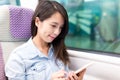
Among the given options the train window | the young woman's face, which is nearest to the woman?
the young woman's face

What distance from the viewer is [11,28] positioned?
1.19 metres

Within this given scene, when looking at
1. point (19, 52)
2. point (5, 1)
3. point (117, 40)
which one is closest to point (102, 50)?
point (117, 40)

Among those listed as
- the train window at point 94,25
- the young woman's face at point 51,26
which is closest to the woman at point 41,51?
the young woman's face at point 51,26

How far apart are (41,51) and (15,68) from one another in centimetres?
18

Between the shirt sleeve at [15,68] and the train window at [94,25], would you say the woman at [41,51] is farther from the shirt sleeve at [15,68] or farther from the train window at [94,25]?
the train window at [94,25]

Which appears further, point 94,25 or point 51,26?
point 94,25

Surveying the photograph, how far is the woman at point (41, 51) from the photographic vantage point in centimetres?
105

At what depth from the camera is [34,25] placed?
117 centimetres

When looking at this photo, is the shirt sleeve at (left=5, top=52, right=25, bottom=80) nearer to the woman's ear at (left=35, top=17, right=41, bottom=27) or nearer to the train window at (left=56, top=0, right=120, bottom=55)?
the woman's ear at (left=35, top=17, right=41, bottom=27)

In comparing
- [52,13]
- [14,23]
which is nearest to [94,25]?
[52,13]

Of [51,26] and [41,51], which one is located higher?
[51,26]

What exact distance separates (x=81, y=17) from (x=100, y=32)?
0.18 m

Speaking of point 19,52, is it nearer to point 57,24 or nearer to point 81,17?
point 57,24

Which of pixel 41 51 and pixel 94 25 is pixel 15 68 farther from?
pixel 94 25
